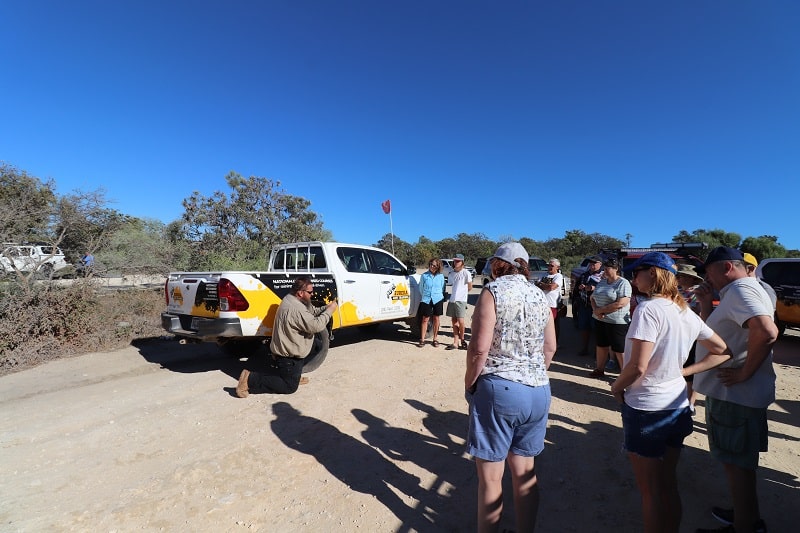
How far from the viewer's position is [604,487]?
2.85 meters

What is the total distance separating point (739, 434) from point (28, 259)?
32.8 feet

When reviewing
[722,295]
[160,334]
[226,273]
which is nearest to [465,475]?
[722,295]

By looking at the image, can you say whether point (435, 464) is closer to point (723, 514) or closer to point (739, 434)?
point (723, 514)

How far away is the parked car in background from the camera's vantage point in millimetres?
7596

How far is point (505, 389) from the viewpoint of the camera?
1.93 metres

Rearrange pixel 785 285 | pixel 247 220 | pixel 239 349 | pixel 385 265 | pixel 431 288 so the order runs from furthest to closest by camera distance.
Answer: pixel 247 220 → pixel 785 285 → pixel 385 265 → pixel 431 288 → pixel 239 349

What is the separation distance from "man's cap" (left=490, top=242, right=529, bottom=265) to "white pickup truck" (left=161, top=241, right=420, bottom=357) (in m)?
3.82

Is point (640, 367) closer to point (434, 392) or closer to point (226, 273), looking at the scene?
point (434, 392)

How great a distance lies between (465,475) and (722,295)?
2.23m

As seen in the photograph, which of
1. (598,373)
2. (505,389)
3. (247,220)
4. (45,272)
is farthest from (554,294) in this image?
(247,220)

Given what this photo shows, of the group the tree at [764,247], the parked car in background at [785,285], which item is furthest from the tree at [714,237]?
the parked car in background at [785,285]

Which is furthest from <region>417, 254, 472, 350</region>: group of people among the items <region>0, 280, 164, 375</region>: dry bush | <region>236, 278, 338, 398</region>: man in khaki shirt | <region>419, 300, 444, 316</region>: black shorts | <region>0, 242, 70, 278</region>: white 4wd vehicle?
<region>0, 242, 70, 278</region>: white 4wd vehicle

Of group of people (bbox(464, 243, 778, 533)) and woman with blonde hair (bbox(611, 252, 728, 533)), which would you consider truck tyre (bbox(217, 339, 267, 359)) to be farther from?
woman with blonde hair (bbox(611, 252, 728, 533))

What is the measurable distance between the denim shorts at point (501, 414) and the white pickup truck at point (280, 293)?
149 inches
